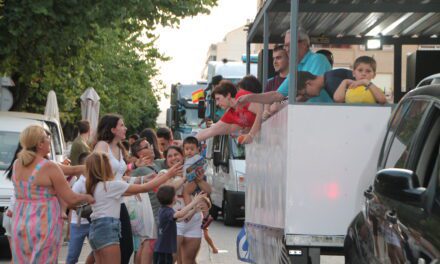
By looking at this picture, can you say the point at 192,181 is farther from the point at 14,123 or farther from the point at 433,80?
the point at 14,123

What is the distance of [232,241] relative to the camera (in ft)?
60.4

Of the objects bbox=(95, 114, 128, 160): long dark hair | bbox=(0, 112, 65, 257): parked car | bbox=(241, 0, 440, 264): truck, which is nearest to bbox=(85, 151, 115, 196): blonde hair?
bbox=(95, 114, 128, 160): long dark hair

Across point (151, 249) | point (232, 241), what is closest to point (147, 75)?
point (232, 241)

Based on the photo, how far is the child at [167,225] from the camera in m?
10.3

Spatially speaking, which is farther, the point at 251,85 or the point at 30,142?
the point at 251,85

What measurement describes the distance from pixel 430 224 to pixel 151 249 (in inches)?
277

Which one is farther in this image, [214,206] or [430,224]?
[214,206]

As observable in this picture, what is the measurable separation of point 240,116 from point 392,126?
14.5ft

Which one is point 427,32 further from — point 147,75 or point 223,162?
point 147,75

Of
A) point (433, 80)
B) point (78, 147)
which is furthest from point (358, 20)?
point (78, 147)

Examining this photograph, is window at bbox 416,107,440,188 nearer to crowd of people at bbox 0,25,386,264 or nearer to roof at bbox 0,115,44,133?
crowd of people at bbox 0,25,386,264

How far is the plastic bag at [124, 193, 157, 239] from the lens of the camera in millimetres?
10570

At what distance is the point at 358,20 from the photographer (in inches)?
409

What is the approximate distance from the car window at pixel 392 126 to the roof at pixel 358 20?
3381mm
